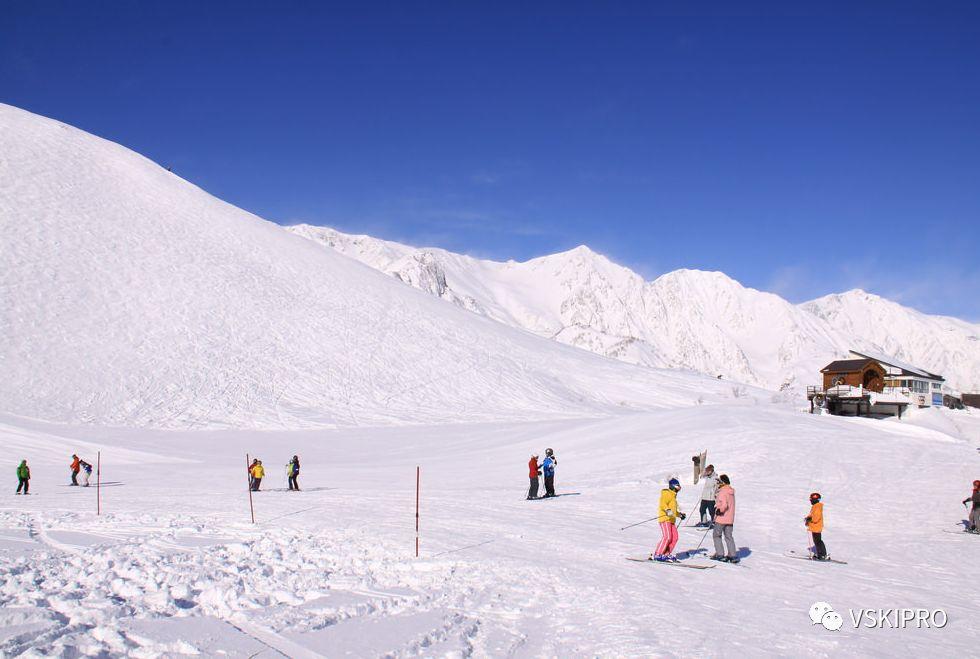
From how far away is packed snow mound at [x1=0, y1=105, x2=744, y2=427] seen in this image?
53.2 metres

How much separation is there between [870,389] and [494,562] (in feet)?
201

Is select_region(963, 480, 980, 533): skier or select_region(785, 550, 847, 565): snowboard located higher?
select_region(963, 480, 980, 533): skier

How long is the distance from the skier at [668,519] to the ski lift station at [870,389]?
46453 mm

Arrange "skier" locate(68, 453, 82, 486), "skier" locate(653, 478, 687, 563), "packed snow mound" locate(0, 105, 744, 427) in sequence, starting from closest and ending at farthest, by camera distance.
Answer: "skier" locate(653, 478, 687, 563) → "skier" locate(68, 453, 82, 486) → "packed snow mound" locate(0, 105, 744, 427)

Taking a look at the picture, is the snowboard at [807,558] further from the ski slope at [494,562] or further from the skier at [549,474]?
the skier at [549,474]

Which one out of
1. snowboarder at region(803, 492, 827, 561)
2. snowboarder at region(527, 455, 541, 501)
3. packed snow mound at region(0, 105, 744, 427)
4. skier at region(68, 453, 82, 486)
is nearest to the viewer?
snowboarder at region(803, 492, 827, 561)

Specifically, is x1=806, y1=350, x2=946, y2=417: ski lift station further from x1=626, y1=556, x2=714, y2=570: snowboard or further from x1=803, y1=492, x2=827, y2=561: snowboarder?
x1=626, y1=556, x2=714, y2=570: snowboard

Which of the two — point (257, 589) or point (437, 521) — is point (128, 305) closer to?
point (437, 521)

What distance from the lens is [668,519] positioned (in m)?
12.8

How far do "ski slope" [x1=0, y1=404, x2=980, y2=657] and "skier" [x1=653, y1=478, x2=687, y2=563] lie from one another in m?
0.35

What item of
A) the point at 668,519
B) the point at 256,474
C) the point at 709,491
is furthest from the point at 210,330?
the point at 668,519

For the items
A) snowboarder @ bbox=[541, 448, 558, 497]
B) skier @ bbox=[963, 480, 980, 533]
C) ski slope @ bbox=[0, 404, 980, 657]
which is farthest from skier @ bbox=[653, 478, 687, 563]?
skier @ bbox=[963, 480, 980, 533]

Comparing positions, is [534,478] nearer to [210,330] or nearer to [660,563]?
[660,563]

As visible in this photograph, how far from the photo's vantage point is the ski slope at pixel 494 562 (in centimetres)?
825
